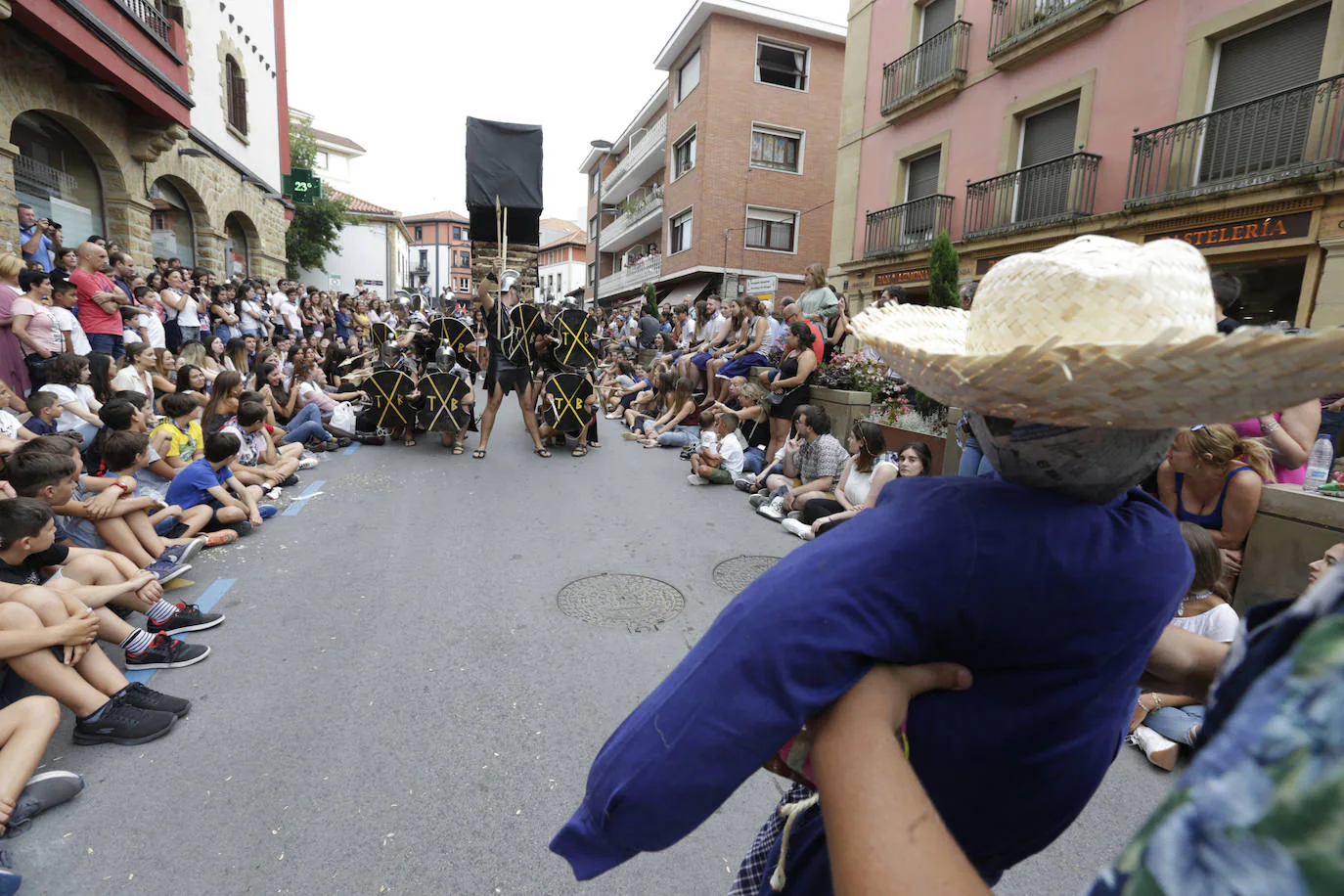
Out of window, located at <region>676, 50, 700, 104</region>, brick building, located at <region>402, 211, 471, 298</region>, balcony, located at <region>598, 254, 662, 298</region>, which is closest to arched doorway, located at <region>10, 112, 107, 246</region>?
window, located at <region>676, 50, 700, 104</region>

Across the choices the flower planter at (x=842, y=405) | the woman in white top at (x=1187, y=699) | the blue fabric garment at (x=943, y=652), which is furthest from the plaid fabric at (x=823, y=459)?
the blue fabric garment at (x=943, y=652)

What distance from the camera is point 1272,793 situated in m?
0.36

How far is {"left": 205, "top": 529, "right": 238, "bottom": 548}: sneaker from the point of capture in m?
5.09

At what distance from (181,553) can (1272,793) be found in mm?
5675

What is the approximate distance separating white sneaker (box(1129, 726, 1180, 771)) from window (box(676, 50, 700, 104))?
1023 inches

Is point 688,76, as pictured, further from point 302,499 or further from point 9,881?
point 9,881

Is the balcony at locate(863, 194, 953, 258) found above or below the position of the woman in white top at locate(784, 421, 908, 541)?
above

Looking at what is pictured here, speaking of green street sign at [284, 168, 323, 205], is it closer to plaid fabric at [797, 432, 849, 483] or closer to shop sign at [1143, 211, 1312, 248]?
plaid fabric at [797, 432, 849, 483]

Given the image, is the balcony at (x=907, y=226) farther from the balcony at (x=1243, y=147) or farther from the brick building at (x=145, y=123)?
the brick building at (x=145, y=123)

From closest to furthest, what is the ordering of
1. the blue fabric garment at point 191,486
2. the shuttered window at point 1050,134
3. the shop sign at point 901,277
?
→ the blue fabric garment at point 191,486 → the shuttered window at point 1050,134 → the shop sign at point 901,277

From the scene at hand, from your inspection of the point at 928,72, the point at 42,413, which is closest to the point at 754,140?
the point at 928,72

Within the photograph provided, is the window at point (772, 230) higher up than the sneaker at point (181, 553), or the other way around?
the window at point (772, 230)

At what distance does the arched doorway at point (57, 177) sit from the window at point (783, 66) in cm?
2011

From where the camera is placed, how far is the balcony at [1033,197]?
11.2 metres
